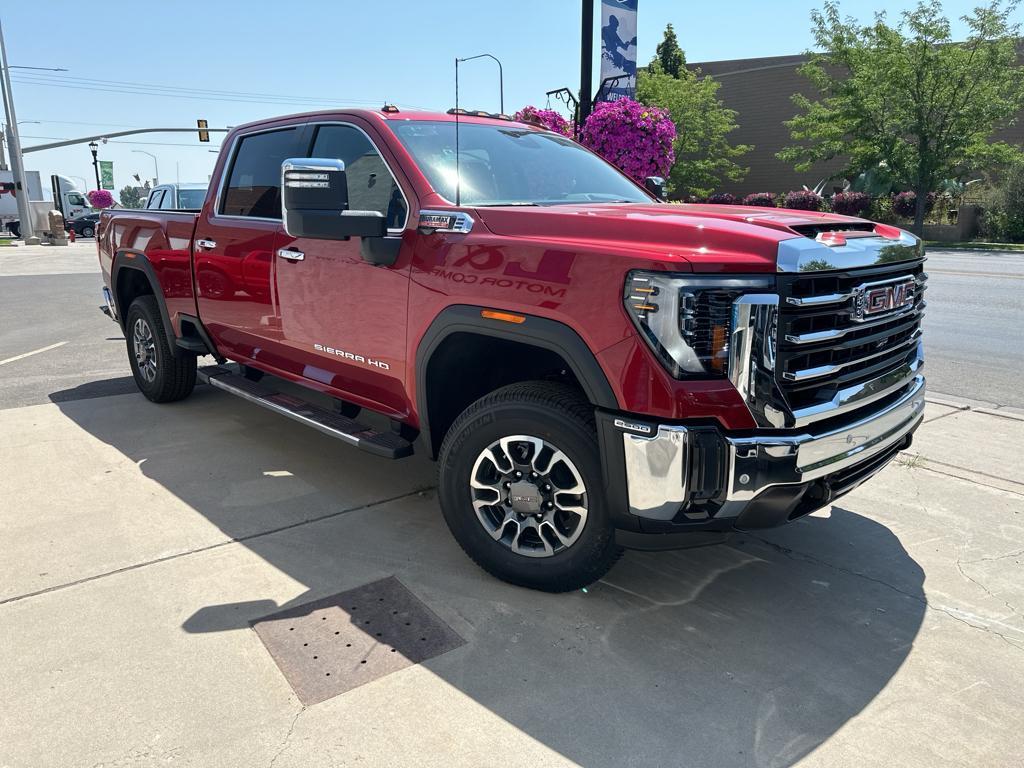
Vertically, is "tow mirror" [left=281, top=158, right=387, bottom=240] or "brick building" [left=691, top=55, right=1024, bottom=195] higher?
"brick building" [left=691, top=55, right=1024, bottom=195]

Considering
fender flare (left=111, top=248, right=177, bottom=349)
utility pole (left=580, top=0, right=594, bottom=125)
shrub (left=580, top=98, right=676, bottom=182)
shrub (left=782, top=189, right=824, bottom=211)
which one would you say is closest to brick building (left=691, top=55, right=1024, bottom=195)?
shrub (left=782, top=189, right=824, bottom=211)

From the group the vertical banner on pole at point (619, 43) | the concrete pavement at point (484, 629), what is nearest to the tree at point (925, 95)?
the vertical banner on pole at point (619, 43)

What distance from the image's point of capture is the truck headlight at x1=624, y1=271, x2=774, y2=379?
256 centimetres

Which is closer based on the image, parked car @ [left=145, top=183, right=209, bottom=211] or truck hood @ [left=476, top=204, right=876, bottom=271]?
truck hood @ [left=476, top=204, right=876, bottom=271]

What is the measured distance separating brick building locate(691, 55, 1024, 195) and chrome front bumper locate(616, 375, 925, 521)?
50296 millimetres

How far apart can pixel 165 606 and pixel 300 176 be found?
183 cm

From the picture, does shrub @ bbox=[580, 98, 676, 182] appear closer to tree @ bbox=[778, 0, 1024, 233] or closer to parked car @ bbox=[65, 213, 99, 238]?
tree @ bbox=[778, 0, 1024, 233]

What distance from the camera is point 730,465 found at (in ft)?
8.46

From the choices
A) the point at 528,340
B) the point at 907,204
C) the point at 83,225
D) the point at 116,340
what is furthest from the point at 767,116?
the point at 528,340

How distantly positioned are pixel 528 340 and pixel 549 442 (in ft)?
1.31

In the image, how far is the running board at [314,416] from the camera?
3.65m

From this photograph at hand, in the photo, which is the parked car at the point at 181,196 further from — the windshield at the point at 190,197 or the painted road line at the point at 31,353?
the painted road line at the point at 31,353

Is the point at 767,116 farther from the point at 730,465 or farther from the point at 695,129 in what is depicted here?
the point at 730,465

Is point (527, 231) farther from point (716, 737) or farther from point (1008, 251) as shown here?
point (1008, 251)
